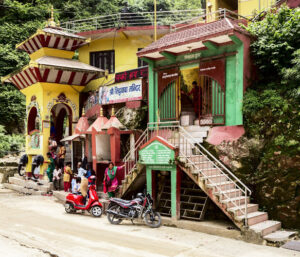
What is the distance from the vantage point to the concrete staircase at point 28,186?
16.2m

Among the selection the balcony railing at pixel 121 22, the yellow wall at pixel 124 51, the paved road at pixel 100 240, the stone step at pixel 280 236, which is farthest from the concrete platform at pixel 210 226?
the balcony railing at pixel 121 22

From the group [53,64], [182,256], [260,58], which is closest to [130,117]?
[53,64]

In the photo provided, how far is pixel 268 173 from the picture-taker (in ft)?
33.1

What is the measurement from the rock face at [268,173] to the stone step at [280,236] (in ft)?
1.66

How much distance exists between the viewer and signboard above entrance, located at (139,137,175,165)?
10.6 meters

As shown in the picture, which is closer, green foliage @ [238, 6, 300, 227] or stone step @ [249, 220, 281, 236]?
Answer: stone step @ [249, 220, 281, 236]

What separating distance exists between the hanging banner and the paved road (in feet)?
20.6

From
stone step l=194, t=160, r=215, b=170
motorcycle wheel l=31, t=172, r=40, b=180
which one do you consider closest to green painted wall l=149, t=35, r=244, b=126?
stone step l=194, t=160, r=215, b=170

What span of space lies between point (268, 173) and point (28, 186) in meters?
12.6

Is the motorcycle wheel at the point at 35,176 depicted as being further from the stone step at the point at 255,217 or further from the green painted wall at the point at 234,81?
the stone step at the point at 255,217

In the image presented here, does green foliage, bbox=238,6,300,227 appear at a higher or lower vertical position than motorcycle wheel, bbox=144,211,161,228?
higher

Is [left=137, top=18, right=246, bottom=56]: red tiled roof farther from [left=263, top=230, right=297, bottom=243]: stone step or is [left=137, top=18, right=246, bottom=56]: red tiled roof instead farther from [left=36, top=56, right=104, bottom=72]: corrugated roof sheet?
[left=263, top=230, right=297, bottom=243]: stone step

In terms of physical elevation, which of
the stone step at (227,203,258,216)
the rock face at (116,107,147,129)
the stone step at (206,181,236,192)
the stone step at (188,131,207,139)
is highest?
the rock face at (116,107,147,129)

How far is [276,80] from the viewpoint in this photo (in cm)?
1160
